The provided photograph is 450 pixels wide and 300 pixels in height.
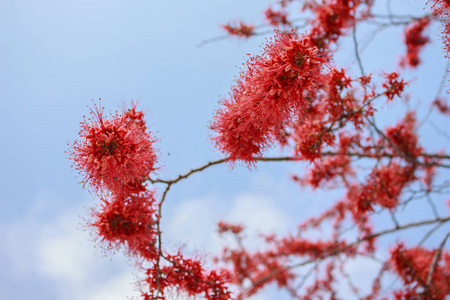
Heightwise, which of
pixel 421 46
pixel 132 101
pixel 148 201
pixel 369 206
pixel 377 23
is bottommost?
pixel 148 201

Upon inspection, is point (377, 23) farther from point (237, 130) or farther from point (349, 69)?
point (237, 130)

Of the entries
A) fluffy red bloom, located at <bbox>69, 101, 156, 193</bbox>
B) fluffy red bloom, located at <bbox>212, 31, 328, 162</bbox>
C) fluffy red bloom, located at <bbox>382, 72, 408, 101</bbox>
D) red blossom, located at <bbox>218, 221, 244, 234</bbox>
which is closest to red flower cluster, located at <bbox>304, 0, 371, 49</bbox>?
fluffy red bloom, located at <bbox>382, 72, 408, 101</bbox>

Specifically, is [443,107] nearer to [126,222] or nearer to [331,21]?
[331,21]

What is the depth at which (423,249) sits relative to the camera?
6.75 m

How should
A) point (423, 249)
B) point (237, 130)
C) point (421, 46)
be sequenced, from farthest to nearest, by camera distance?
point (421, 46) → point (423, 249) → point (237, 130)

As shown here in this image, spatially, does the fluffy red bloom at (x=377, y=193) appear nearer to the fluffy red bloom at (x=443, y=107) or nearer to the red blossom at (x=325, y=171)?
the red blossom at (x=325, y=171)

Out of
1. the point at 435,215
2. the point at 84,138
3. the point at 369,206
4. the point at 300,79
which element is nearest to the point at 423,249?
the point at 435,215

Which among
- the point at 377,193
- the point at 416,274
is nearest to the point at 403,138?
the point at 377,193

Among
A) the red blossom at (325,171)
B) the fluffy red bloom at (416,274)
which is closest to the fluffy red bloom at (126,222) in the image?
the red blossom at (325,171)

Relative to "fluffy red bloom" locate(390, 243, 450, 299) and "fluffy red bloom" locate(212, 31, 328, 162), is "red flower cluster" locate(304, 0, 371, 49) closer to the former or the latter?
"fluffy red bloom" locate(212, 31, 328, 162)

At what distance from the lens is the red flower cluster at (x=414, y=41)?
791cm

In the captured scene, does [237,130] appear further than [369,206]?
No

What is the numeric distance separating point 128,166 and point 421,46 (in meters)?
8.24

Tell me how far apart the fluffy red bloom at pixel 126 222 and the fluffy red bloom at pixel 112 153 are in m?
0.22
